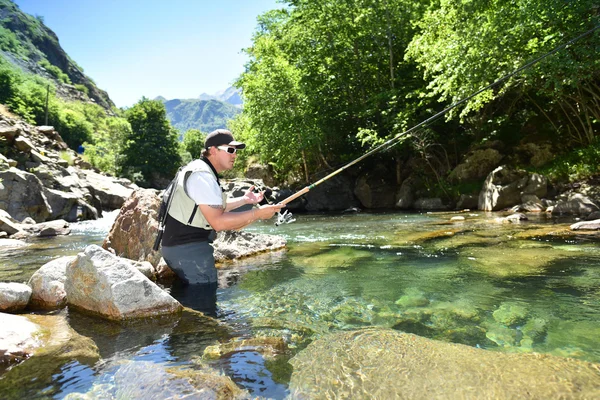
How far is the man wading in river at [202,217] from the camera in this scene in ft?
14.6

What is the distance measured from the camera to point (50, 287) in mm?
5125

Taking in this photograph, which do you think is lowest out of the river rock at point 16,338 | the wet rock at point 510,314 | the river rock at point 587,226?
the wet rock at point 510,314

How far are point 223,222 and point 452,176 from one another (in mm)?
21009

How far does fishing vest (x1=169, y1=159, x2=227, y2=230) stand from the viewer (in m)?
4.54

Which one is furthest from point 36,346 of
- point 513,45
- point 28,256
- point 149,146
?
point 149,146

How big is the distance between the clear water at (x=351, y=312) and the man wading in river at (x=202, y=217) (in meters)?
0.42

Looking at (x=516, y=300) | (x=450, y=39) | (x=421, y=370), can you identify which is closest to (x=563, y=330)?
(x=516, y=300)

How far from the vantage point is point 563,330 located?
3904 millimetres

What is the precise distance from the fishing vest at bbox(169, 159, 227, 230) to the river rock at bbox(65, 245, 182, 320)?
0.85 metres

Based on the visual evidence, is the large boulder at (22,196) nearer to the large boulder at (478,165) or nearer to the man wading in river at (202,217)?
the man wading in river at (202,217)

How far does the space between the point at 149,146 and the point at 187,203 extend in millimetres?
58465

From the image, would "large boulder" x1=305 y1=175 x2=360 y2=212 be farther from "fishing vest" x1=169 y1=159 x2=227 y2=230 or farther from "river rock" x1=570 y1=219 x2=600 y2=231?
"fishing vest" x1=169 y1=159 x2=227 y2=230

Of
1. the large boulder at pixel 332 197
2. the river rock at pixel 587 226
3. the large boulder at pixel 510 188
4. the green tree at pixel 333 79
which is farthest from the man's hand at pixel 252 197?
the large boulder at pixel 332 197

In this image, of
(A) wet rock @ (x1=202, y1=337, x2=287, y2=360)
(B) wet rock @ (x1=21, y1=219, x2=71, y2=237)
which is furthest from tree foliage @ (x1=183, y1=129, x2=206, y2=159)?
(A) wet rock @ (x1=202, y1=337, x2=287, y2=360)
